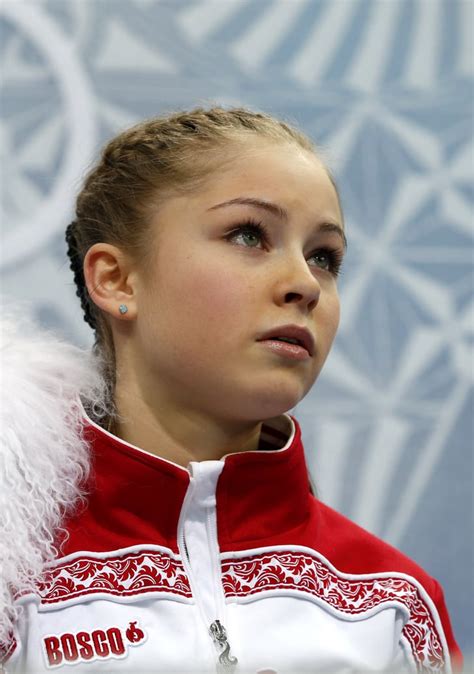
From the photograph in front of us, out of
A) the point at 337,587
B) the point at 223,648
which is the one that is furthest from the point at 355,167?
the point at 223,648

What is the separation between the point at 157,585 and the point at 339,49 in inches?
43.1

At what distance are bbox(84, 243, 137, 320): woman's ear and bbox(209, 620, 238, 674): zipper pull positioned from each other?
1.16ft

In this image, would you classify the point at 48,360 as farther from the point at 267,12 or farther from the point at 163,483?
the point at 267,12

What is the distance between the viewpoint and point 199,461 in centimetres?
106

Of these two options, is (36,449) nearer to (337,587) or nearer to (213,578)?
(213,578)

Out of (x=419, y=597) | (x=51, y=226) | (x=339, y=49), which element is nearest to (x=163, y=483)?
(x=419, y=597)

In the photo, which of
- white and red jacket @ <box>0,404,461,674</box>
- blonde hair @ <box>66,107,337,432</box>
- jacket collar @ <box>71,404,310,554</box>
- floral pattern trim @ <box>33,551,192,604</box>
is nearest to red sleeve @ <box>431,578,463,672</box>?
white and red jacket @ <box>0,404,461,674</box>

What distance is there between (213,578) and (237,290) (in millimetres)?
298

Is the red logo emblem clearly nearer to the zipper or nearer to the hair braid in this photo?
the zipper

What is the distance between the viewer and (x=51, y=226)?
61.2 inches

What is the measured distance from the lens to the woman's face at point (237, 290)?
996 millimetres

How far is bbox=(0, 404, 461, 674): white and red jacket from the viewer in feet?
3.06

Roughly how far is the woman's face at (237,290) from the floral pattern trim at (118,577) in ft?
0.56

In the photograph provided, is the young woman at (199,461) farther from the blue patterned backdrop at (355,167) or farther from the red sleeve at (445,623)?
the blue patterned backdrop at (355,167)
